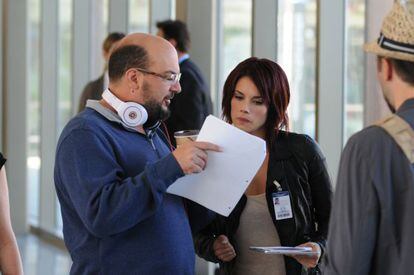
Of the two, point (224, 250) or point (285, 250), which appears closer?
point (285, 250)

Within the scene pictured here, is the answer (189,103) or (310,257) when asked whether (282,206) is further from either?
(189,103)

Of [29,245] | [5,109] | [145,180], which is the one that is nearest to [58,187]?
[145,180]

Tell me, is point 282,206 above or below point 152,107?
below

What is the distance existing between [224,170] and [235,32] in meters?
3.57

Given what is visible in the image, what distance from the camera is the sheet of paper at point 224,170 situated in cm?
267

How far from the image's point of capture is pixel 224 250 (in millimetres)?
3049

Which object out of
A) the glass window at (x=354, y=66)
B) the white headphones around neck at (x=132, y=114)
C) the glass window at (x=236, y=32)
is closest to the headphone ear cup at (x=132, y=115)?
the white headphones around neck at (x=132, y=114)

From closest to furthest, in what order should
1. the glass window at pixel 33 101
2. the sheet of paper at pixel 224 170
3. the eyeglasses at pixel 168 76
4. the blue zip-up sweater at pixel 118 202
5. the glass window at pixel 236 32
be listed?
the blue zip-up sweater at pixel 118 202 < the sheet of paper at pixel 224 170 < the eyeglasses at pixel 168 76 < the glass window at pixel 236 32 < the glass window at pixel 33 101

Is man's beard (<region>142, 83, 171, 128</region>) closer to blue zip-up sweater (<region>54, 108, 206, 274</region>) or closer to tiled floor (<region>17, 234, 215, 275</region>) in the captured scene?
blue zip-up sweater (<region>54, 108, 206, 274</region>)

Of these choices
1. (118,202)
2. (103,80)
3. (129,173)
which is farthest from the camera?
(103,80)

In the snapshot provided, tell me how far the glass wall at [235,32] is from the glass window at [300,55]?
1.68 feet

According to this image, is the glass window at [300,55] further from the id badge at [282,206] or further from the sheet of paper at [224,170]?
the sheet of paper at [224,170]

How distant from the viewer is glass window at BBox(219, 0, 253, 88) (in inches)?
239

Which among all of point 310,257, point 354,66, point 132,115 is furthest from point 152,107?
point 354,66
